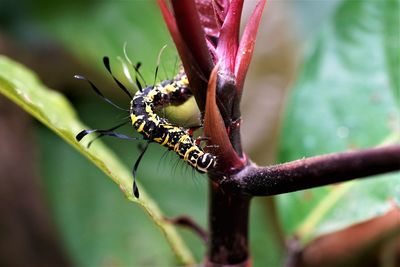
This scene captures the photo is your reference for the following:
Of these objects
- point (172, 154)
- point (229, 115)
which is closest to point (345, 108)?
point (172, 154)

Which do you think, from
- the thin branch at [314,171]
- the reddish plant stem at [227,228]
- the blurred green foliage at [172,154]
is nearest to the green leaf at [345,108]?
the blurred green foliage at [172,154]

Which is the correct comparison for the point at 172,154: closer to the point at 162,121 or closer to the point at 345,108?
the point at 345,108

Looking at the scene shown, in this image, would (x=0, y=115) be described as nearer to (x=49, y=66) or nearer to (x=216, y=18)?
(x=49, y=66)

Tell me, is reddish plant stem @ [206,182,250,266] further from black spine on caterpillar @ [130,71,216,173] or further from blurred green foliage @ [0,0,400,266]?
blurred green foliage @ [0,0,400,266]

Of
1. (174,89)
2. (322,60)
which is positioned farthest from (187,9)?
(322,60)

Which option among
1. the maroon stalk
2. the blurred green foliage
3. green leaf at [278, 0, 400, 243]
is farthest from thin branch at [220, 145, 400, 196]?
green leaf at [278, 0, 400, 243]

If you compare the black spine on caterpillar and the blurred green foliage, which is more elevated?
the black spine on caterpillar
